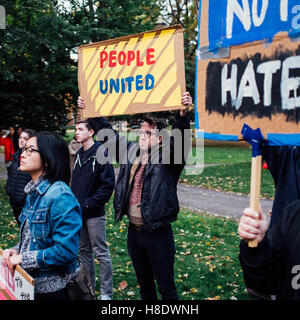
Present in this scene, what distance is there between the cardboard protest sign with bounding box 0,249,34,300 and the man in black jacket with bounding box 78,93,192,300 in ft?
4.12

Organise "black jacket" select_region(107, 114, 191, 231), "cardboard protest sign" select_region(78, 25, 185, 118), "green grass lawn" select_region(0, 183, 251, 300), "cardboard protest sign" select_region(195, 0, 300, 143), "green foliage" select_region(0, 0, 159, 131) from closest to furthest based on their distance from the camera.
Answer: "cardboard protest sign" select_region(195, 0, 300, 143)
"cardboard protest sign" select_region(78, 25, 185, 118)
"black jacket" select_region(107, 114, 191, 231)
"green grass lawn" select_region(0, 183, 251, 300)
"green foliage" select_region(0, 0, 159, 131)

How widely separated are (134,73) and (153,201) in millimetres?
1134

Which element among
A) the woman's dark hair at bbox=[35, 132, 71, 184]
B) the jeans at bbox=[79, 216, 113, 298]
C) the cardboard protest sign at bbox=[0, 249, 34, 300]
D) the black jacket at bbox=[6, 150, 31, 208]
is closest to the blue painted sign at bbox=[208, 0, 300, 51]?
the woman's dark hair at bbox=[35, 132, 71, 184]

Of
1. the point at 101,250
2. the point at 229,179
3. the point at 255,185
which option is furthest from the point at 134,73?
the point at 229,179

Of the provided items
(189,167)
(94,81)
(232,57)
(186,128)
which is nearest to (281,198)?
(186,128)

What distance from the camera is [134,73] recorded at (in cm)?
341

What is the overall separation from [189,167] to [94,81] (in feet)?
44.4

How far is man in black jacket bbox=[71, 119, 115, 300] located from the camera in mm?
4176

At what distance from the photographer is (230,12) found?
200cm

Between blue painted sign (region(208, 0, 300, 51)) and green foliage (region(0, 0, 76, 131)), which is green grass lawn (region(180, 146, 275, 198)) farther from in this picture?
blue painted sign (region(208, 0, 300, 51))

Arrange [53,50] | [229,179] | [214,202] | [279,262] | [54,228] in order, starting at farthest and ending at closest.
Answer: [53,50], [229,179], [214,202], [54,228], [279,262]

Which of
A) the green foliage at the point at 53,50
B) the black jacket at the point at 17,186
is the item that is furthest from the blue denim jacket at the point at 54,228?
the green foliage at the point at 53,50

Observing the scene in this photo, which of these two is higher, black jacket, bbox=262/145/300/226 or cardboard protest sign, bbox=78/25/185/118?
cardboard protest sign, bbox=78/25/185/118

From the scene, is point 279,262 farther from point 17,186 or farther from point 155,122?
point 17,186
